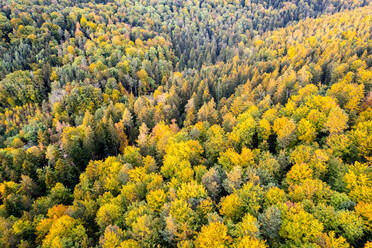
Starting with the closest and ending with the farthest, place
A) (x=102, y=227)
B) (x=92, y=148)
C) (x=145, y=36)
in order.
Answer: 1. (x=102, y=227)
2. (x=92, y=148)
3. (x=145, y=36)

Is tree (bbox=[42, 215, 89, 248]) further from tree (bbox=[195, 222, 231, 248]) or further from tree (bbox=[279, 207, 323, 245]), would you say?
tree (bbox=[279, 207, 323, 245])

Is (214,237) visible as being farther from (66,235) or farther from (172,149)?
(172,149)

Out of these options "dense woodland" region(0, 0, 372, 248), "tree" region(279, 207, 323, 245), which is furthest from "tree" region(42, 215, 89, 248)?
"tree" region(279, 207, 323, 245)

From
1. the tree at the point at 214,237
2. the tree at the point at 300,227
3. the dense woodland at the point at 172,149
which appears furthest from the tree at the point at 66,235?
the tree at the point at 300,227

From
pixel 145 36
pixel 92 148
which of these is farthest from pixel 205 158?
pixel 145 36

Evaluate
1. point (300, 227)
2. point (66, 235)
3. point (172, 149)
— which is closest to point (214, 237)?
point (300, 227)

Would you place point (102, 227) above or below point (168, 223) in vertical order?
below

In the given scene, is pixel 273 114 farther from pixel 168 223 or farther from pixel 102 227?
pixel 102 227

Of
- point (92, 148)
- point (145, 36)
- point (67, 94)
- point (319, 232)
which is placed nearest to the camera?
point (319, 232)

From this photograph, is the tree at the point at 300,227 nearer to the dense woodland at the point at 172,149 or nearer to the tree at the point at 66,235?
the dense woodland at the point at 172,149

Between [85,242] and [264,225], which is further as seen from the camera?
[85,242]
